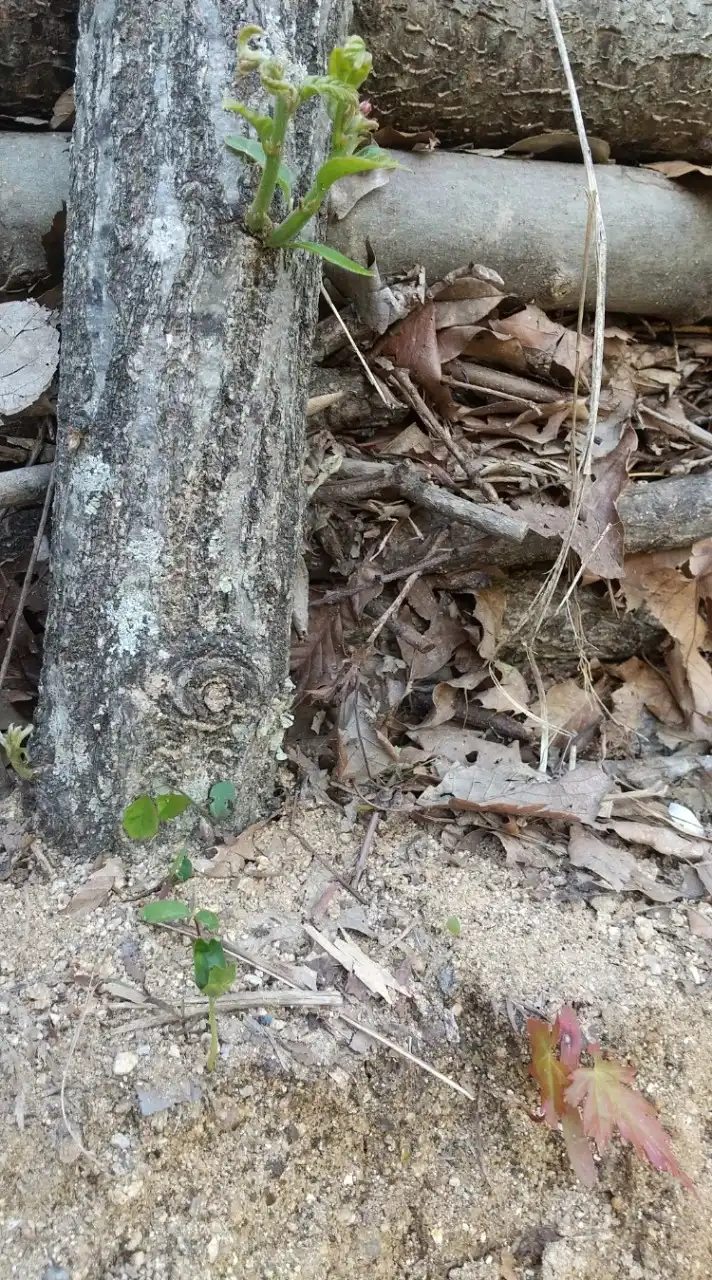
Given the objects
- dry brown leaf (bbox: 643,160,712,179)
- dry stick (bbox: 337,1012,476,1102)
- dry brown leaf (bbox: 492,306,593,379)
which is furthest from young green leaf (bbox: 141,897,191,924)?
dry brown leaf (bbox: 643,160,712,179)

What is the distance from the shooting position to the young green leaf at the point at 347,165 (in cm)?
111

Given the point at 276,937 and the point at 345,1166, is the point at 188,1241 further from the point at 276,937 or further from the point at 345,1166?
the point at 276,937

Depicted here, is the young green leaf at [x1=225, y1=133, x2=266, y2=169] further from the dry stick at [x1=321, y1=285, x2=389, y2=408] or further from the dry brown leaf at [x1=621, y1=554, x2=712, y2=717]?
the dry brown leaf at [x1=621, y1=554, x2=712, y2=717]

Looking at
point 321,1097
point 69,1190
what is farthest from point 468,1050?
point 69,1190

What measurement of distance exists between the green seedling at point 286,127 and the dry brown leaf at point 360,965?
1182 millimetres

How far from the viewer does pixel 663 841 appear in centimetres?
175

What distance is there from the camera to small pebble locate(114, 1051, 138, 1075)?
4.06 ft

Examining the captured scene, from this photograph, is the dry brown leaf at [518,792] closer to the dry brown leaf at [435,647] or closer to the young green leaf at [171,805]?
the dry brown leaf at [435,647]

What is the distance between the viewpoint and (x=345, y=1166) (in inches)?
48.6

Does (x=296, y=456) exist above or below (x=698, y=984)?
above

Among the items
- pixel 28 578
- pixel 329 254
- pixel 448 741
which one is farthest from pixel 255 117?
pixel 448 741

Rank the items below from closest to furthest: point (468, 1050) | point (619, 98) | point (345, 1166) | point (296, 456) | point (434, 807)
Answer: point (345, 1166) → point (468, 1050) → point (296, 456) → point (434, 807) → point (619, 98)

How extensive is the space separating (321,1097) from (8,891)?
71 centimetres

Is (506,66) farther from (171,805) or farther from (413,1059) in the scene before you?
(413,1059)
